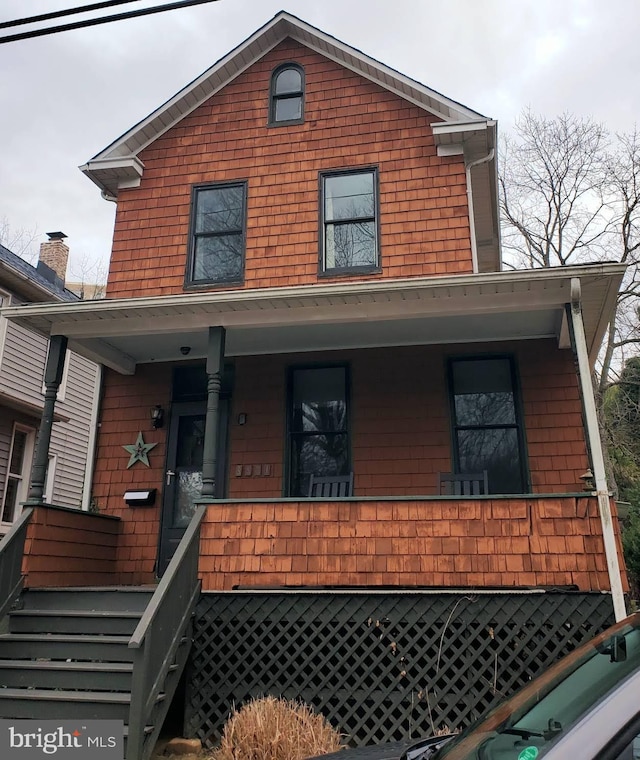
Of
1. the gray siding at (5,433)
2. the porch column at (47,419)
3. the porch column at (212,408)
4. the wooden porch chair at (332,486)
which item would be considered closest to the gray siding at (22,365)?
the gray siding at (5,433)

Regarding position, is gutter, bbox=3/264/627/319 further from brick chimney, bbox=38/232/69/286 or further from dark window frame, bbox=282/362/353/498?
brick chimney, bbox=38/232/69/286

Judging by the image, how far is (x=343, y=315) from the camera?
21.8 ft

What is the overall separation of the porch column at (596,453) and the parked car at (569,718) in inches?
127

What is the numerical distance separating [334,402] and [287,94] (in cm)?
462

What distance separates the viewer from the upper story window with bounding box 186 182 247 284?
860 cm

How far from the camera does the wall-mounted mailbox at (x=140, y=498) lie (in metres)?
7.94

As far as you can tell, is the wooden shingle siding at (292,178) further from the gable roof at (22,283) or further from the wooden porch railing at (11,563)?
the gable roof at (22,283)

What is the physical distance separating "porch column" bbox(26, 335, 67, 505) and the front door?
5.35ft

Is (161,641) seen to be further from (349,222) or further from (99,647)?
(349,222)

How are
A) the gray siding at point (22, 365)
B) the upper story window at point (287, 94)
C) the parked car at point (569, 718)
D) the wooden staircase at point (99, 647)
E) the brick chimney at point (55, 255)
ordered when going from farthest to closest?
the brick chimney at point (55, 255)
the gray siding at point (22, 365)
the upper story window at point (287, 94)
the wooden staircase at point (99, 647)
the parked car at point (569, 718)

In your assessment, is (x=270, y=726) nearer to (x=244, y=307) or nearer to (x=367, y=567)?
(x=367, y=567)

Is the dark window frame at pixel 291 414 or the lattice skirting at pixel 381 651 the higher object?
the dark window frame at pixel 291 414

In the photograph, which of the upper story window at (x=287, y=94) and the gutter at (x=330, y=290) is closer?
the gutter at (x=330, y=290)

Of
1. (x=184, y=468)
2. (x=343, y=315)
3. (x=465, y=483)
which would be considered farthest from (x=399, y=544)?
(x=184, y=468)
